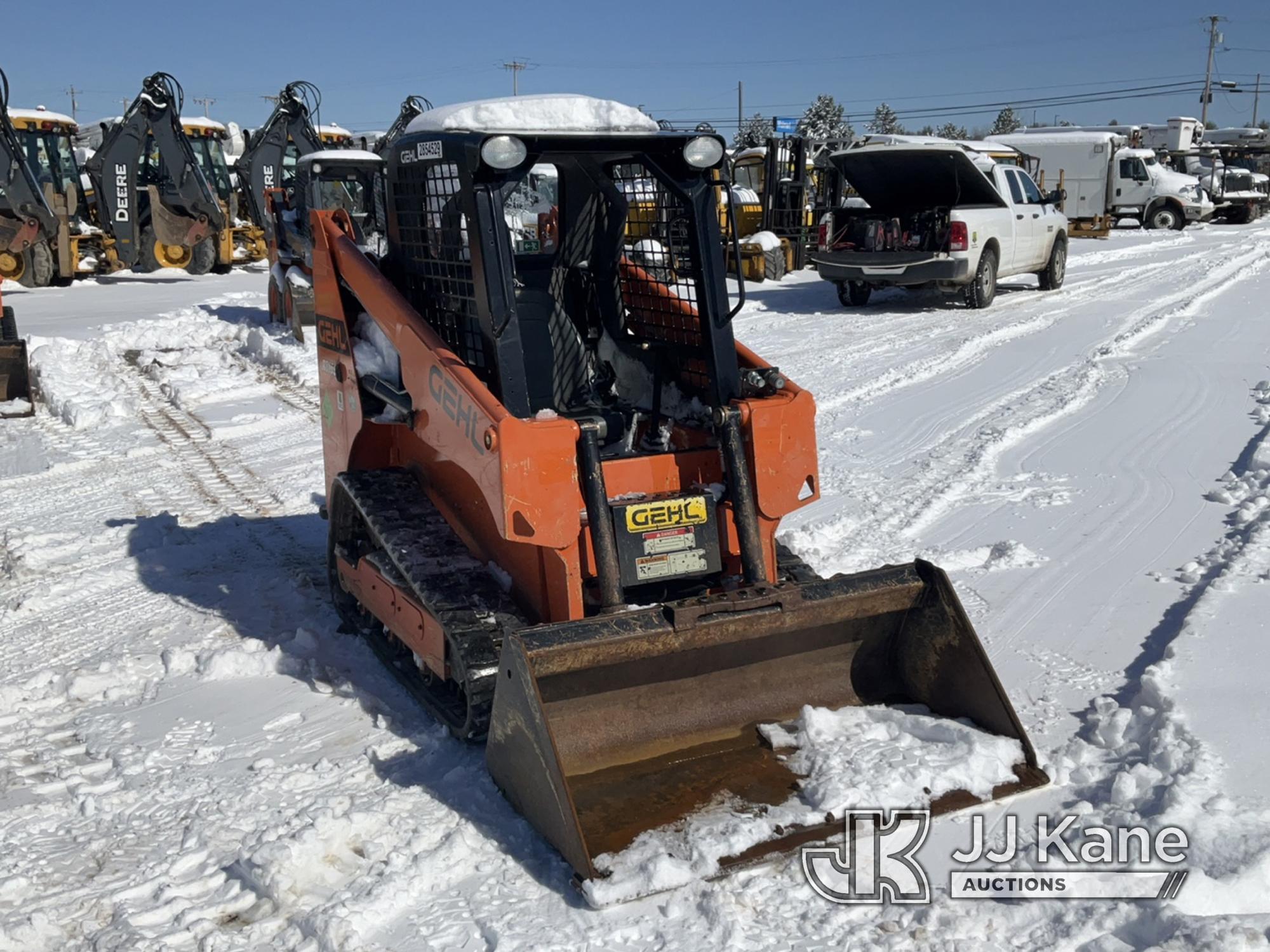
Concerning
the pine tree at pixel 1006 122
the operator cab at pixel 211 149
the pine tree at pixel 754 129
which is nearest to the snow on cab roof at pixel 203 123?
the operator cab at pixel 211 149

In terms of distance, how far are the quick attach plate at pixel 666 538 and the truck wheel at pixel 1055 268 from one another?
13.9m

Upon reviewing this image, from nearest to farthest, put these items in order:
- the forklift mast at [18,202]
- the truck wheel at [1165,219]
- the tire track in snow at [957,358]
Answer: the tire track in snow at [957,358]
the forklift mast at [18,202]
the truck wheel at [1165,219]

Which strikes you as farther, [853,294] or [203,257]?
[203,257]

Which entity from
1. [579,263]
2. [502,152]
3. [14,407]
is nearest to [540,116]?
[502,152]

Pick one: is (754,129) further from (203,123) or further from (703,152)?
(703,152)

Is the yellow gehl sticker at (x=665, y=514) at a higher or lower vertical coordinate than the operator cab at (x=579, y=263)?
lower

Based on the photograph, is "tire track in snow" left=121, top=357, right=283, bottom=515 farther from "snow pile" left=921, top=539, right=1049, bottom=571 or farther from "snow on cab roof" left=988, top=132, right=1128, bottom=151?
"snow on cab roof" left=988, top=132, right=1128, bottom=151

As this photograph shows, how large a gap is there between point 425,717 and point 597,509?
1.10 meters

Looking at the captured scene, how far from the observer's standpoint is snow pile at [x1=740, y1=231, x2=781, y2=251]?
18844 millimetres

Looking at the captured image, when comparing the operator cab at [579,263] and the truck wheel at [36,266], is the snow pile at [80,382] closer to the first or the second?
the operator cab at [579,263]

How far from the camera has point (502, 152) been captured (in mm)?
3928

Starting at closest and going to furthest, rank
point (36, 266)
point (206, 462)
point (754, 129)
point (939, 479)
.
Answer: point (939, 479) < point (206, 462) < point (36, 266) < point (754, 129)

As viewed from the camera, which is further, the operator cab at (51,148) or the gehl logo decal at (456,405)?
the operator cab at (51,148)

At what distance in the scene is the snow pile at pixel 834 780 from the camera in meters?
3.32
